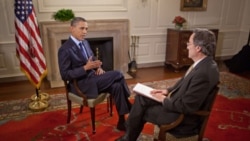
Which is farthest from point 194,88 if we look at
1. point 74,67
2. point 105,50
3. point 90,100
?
point 105,50

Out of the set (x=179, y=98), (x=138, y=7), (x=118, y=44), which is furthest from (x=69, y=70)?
(x=138, y=7)

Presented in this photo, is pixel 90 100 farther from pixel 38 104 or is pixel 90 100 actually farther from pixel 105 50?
pixel 105 50

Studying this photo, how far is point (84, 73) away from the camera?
2365 mm

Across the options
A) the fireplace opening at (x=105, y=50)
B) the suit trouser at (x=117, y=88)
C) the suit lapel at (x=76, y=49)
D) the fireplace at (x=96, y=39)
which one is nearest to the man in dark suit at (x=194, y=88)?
the suit trouser at (x=117, y=88)

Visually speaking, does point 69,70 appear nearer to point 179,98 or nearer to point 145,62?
point 179,98

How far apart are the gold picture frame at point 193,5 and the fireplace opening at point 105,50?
202 centimetres

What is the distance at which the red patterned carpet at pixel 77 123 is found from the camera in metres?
2.52

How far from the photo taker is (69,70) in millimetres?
2367

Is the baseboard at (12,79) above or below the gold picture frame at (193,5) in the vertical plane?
below

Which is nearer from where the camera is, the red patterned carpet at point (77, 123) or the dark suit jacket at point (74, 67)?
the dark suit jacket at point (74, 67)

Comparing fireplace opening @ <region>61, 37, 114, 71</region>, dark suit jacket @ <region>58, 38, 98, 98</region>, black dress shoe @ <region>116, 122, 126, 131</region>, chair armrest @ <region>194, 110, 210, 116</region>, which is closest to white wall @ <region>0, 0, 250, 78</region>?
fireplace opening @ <region>61, 37, 114, 71</region>

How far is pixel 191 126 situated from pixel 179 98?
27cm

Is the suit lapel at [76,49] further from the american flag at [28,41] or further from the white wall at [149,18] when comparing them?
the white wall at [149,18]

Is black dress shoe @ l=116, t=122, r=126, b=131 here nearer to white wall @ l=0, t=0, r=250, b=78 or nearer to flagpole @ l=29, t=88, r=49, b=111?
flagpole @ l=29, t=88, r=49, b=111
